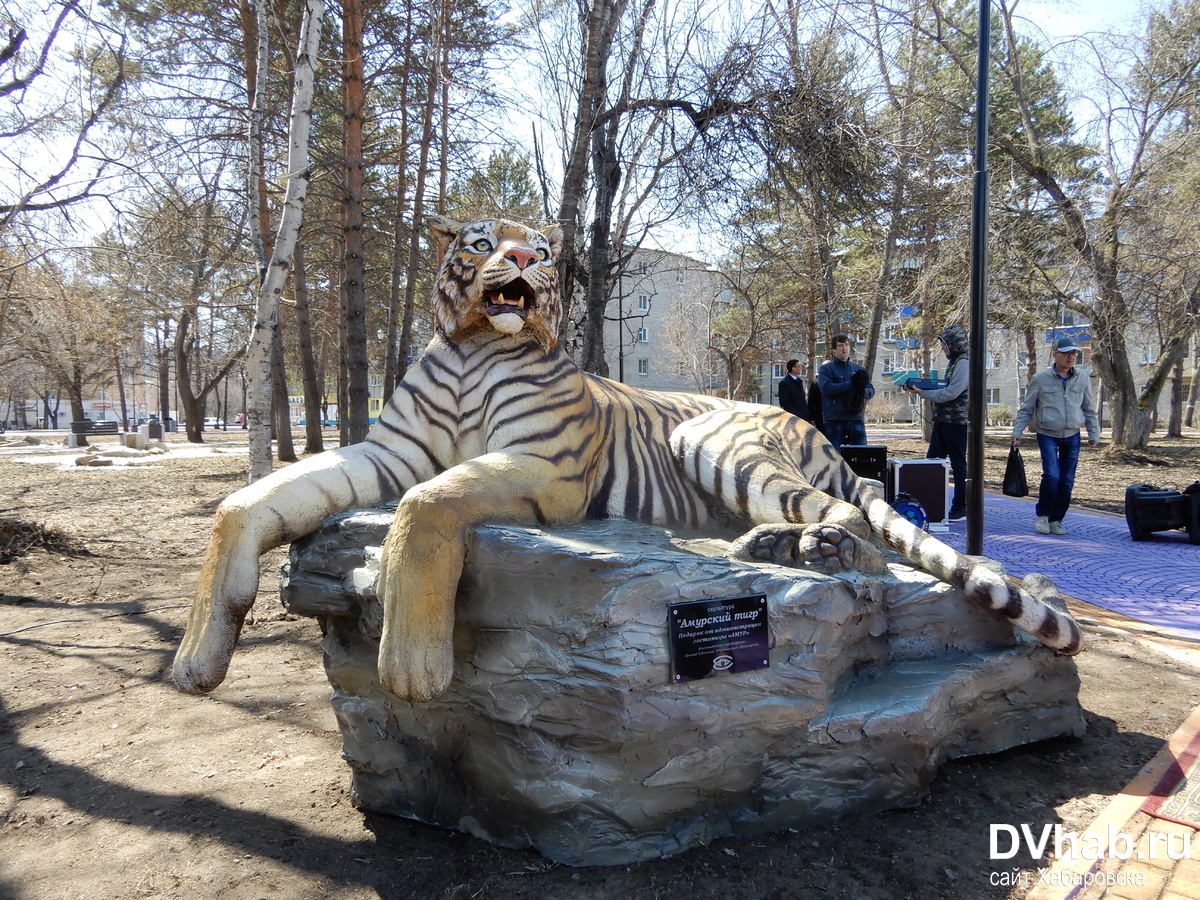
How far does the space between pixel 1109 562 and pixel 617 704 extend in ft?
21.3

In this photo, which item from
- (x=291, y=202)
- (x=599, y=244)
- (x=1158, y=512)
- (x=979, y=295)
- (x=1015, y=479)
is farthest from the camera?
(x=1015, y=479)

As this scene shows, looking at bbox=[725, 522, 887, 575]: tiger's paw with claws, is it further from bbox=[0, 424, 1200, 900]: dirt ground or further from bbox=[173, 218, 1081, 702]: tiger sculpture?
bbox=[0, 424, 1200, 900]: dirt ground

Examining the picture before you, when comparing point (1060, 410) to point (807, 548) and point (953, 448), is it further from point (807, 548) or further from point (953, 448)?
point (807, 548)

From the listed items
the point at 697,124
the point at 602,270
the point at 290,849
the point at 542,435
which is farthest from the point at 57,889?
the point at 697,124

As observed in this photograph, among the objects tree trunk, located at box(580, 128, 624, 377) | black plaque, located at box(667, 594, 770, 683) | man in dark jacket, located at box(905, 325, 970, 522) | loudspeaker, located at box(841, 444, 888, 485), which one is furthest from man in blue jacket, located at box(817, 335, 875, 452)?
black plaque, located at box(667, 594, 770, 683)

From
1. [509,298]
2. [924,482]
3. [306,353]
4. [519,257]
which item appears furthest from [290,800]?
[306,353]

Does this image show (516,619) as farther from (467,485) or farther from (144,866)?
(144,866)

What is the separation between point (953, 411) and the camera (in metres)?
8.29

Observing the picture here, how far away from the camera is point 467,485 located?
97.5 inches

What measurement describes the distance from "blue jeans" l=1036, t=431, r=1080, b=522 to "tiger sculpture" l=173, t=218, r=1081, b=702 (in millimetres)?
5319

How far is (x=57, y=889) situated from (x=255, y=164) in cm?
526

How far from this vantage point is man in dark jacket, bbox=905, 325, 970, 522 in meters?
8.01

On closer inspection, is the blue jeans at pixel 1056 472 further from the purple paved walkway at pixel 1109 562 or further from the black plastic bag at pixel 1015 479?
the purple paved walkway at pixel 1109 562

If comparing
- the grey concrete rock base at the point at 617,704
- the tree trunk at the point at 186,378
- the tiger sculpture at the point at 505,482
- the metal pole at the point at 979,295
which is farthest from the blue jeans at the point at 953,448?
the tree trunk at the point at 186,378
